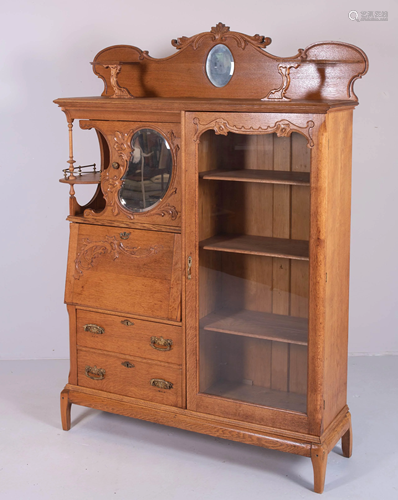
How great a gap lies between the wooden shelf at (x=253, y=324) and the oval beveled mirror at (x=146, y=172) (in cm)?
61

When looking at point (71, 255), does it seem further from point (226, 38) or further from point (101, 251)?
point (226, 38)

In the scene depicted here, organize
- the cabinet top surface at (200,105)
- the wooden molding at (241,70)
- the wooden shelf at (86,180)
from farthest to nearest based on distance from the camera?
the wooden shelf at (86,180)
the wooden molding at (241,70)
the cabinet top surface at (200,105)

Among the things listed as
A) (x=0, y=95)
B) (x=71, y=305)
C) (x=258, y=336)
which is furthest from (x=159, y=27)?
(x=258, y=336)

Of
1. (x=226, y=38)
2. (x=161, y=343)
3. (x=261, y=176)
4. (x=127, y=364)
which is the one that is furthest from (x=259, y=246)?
(x=226, y=38)

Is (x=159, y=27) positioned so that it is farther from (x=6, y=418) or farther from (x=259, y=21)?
(x=6, y=418)

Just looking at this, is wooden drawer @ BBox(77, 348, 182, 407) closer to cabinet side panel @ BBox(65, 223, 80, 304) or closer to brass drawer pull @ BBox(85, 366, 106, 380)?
brass drawer pull @ BBox(85, 366, 106, 380)

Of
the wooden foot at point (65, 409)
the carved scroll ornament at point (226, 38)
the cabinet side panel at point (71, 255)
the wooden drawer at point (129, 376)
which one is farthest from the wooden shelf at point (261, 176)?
the wooden foot at point (65, 409)

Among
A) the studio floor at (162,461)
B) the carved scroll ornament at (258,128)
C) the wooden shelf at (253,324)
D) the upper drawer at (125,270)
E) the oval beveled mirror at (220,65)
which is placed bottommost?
the studio floor at (162,461)

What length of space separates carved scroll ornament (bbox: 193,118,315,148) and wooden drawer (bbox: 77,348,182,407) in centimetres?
112

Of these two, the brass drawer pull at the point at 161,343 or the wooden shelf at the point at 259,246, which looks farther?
the brass drawer pull at the point at 161,343

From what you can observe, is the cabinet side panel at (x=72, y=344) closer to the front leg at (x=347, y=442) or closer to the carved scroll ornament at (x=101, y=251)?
the carved scroll ornament at (x=101, y=251)

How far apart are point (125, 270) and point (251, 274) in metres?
0.61

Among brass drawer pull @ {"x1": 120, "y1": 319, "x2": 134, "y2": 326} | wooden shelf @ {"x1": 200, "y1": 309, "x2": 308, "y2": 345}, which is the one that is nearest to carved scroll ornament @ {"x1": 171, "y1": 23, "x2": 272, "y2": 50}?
wooden shelf @ {"x1": 200, "y1": 309, "x2": 308, "y2": 345}

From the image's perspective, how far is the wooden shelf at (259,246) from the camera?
2807 mm
